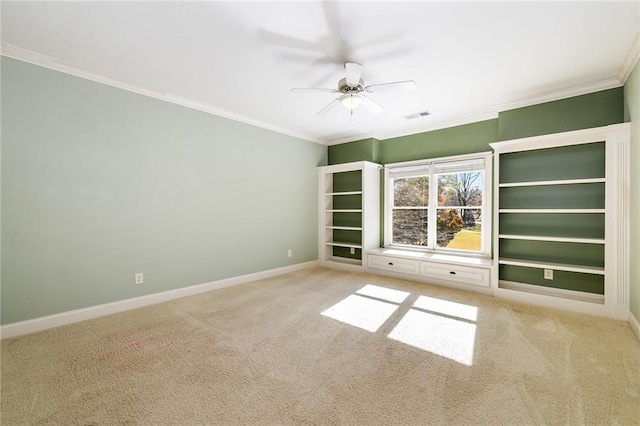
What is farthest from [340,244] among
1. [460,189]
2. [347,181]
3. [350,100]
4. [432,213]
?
[350,100]

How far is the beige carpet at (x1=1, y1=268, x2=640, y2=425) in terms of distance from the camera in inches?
59.6

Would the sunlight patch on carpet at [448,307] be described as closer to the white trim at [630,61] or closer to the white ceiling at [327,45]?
the white ceiling at [327,45]

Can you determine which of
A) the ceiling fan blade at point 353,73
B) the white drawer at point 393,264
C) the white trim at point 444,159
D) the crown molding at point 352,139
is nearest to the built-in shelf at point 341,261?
the white drawer at point 393,264

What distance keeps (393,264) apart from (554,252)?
207 cm

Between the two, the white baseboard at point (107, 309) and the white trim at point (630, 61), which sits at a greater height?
the white trim at point (630, 61)

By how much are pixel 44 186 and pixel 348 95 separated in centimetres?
314

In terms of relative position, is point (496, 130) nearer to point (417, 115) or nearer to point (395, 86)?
point (417, 115)

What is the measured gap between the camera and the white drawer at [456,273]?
3531 mm

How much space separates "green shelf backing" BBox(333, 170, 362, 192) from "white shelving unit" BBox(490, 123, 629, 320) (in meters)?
2.33

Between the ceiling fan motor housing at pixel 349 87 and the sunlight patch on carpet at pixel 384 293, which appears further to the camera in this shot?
the sunlight patch on carpet at pixel 384 293

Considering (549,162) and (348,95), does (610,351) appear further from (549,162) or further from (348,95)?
(348,95)

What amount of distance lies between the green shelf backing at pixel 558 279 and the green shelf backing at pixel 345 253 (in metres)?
2.31

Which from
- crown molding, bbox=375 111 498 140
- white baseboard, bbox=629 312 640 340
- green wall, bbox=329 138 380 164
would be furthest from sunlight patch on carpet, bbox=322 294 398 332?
crown molding, bbox=375 111 498 140

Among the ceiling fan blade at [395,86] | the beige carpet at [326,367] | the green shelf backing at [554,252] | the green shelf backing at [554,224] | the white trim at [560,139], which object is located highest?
the ceiling fan blade at [395,86]
